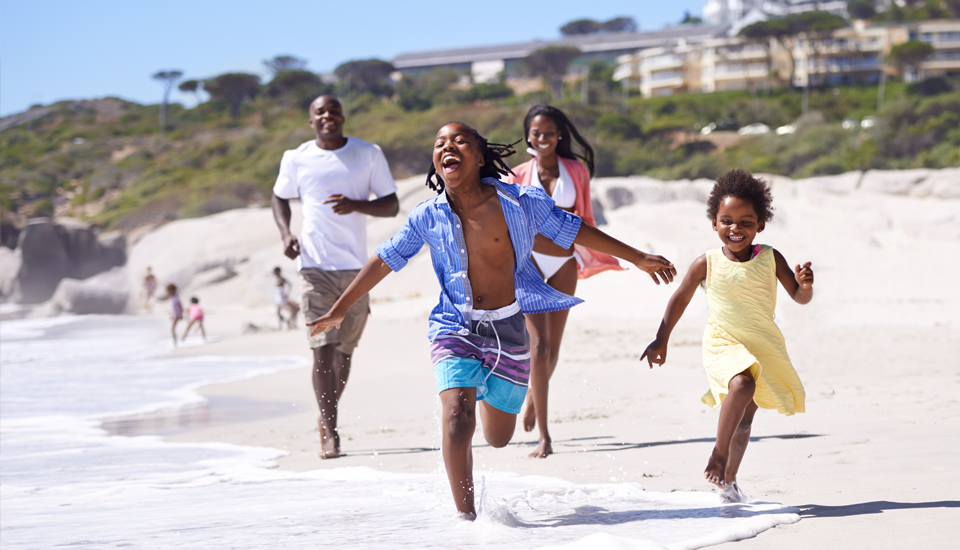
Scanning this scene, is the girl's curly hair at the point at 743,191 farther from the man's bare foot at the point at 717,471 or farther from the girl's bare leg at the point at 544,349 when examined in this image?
the girl's bare leg at the point at 544,349

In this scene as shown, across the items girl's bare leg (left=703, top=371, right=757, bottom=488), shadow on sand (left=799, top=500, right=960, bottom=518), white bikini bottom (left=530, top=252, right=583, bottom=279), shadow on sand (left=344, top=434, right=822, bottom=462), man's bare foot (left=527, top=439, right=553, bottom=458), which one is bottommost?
shadow on sand (left=344, top=434, right=822, bottom=462)

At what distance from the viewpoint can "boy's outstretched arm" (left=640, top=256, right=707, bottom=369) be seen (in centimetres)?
334

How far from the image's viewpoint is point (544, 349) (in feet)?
15.4

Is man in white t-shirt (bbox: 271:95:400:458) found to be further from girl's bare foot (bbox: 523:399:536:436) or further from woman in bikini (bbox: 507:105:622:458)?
girl's bare foot (bbox: 523:399:536:436)

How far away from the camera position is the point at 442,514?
352cm

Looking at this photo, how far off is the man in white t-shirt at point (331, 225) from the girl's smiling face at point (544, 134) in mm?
908

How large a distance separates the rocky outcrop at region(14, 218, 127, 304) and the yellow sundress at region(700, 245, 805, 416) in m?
32.0

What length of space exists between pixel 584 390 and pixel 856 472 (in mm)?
3404

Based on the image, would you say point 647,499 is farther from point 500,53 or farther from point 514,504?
point 500,53

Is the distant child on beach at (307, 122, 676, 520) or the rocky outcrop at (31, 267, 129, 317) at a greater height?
the distant child on beach at (307, 122, 676, 520)

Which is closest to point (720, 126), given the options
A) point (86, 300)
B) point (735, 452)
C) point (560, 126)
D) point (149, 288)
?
point (149, 288)

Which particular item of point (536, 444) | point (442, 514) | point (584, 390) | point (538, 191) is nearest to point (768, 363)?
point (538, 191)

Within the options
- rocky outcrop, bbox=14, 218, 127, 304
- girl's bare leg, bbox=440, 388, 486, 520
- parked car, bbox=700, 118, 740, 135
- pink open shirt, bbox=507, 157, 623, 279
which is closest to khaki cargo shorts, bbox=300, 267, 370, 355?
pink open shirt, bbox=507, 157, 623, 279

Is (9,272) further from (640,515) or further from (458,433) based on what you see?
(640,515)
